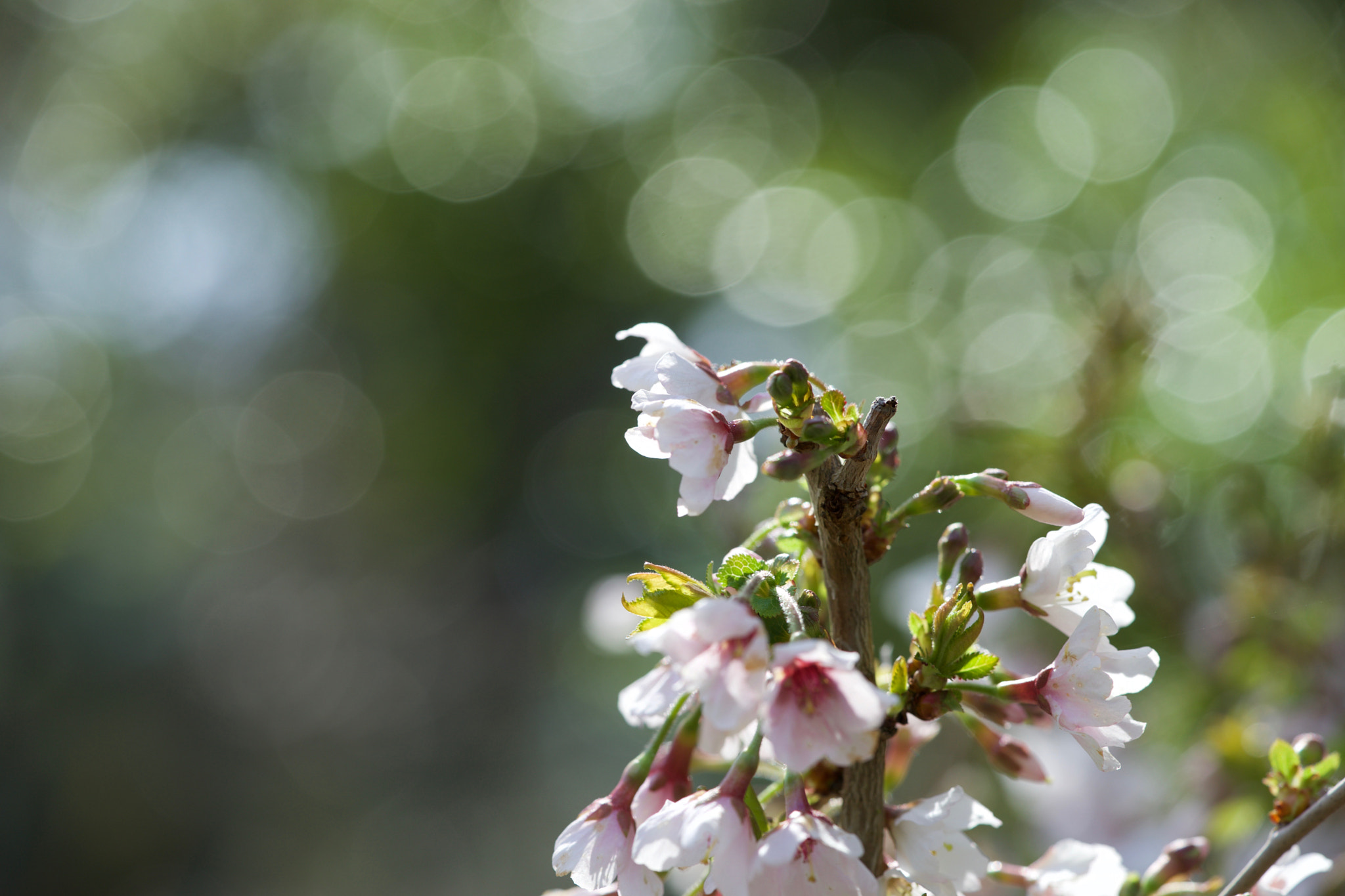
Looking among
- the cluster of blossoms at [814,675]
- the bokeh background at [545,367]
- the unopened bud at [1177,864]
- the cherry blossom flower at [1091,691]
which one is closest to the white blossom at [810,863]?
the cluster of blossoms at [814,675]

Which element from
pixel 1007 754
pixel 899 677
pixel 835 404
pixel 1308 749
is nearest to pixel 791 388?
pixel 835 404

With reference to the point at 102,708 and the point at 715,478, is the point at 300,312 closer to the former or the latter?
the point at 102,708

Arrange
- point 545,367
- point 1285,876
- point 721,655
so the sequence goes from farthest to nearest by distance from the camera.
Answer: point 545,367 < point 1285,876 < point 721,655

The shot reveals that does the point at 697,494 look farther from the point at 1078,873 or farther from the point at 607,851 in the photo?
the point at 1078,873

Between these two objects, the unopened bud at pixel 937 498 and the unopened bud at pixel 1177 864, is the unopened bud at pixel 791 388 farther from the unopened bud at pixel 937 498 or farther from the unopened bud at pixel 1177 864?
the unopened bud at pixel 1177 864

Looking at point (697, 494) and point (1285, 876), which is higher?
point (697, 494)

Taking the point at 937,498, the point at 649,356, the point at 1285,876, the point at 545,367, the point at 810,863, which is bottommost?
the point at 1285,876

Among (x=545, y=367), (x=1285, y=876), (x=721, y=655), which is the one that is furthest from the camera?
(x=545, y=367)

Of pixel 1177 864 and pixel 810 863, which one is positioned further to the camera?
pixel 1177 864
